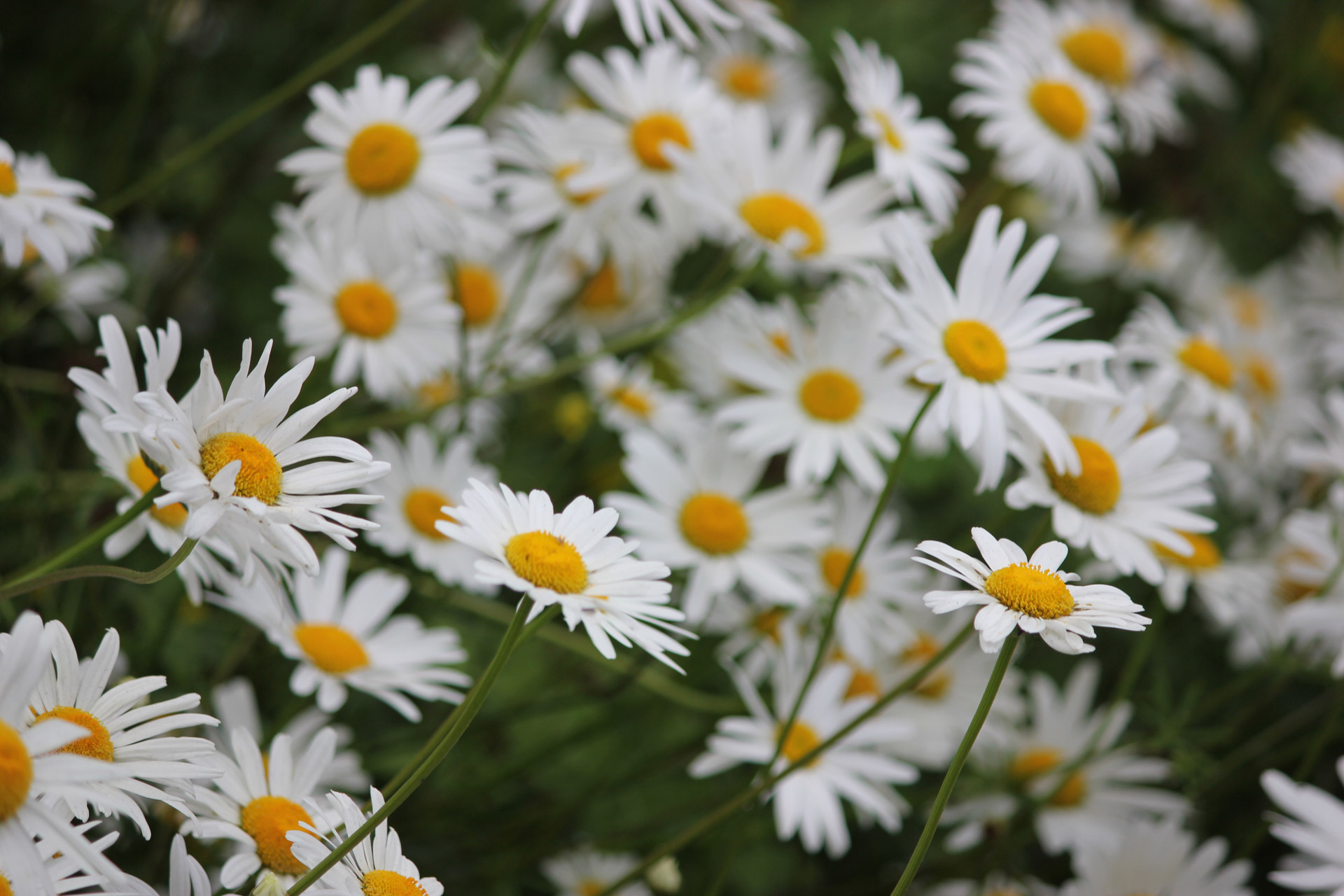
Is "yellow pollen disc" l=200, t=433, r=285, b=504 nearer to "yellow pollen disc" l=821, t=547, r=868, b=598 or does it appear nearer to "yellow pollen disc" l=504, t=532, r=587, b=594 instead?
"yellow pollen disc" l=504, t=532, r=587, b=594

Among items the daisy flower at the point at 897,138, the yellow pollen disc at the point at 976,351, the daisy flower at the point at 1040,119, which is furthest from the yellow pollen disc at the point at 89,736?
the daisy flower at the point at 1040,119

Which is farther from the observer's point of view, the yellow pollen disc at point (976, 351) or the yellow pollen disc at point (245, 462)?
the yellow pollen disc at point (976, 351)

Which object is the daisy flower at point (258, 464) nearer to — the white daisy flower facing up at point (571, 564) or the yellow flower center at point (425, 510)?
the white daisy flower facing up at point (571, 564)

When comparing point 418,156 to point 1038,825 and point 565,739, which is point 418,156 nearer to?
→ point 565,739

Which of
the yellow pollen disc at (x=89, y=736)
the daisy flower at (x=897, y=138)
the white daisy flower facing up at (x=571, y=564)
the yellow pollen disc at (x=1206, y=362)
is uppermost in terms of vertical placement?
the daisy flower at (x=897, y=138)

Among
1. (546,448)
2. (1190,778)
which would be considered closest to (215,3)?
(546,448)

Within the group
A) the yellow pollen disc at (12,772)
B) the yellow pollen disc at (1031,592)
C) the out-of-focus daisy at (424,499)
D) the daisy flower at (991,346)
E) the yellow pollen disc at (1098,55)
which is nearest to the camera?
the yellow pollen disc at (12,772)

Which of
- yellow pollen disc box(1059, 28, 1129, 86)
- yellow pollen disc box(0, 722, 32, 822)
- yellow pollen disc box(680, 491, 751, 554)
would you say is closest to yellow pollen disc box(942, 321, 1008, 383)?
yellow pollen disc box(680, 491, 751, 554)
